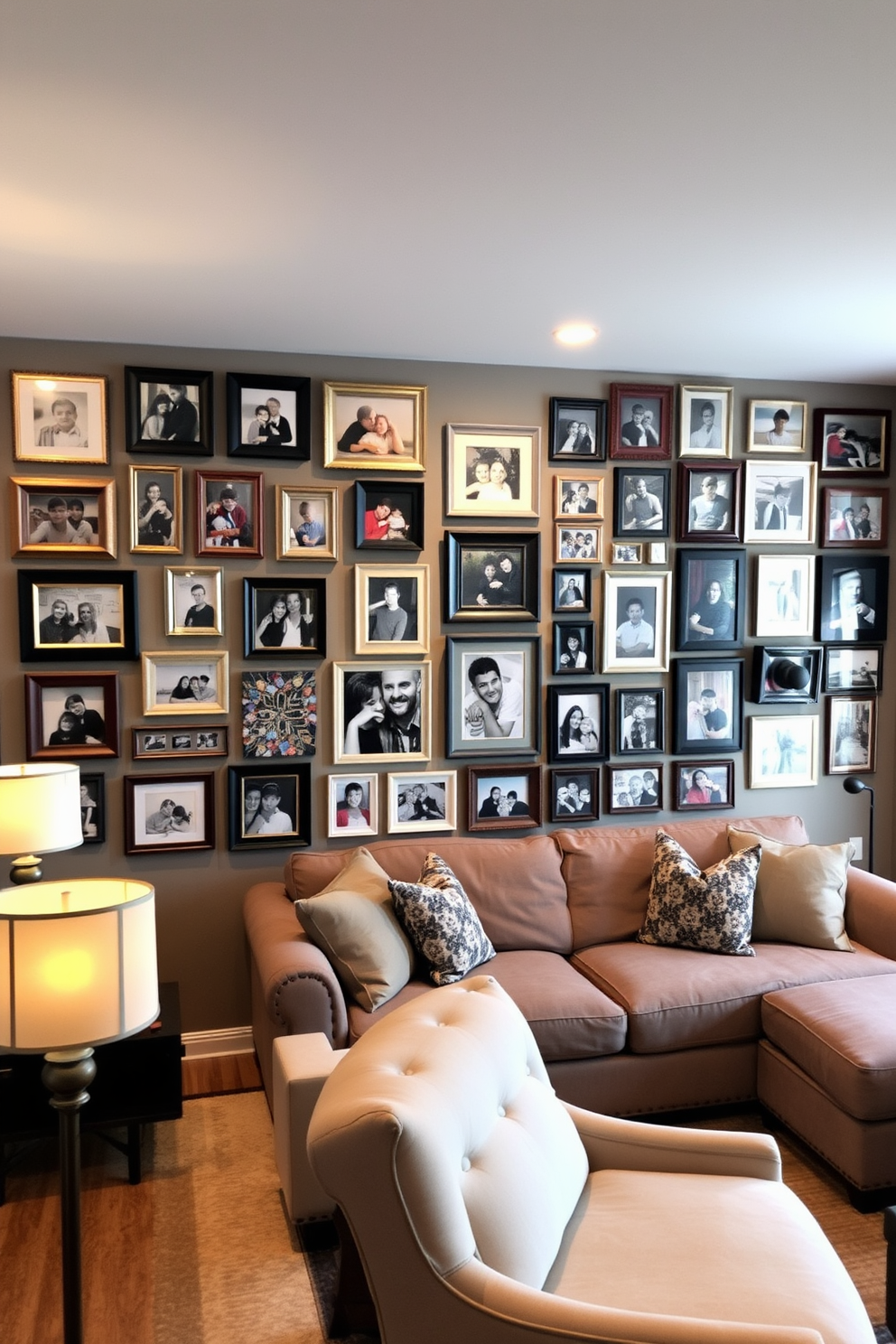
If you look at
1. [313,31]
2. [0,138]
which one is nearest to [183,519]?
[0,138]

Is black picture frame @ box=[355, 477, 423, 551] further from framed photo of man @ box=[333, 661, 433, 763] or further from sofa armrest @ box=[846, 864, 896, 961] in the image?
sofa armrest @ box=[846, 864, 896, 961]

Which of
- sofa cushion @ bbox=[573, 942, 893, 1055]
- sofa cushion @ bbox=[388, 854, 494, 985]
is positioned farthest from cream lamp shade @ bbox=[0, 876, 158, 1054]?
sofa cushion @ bbox=[573, 942, 893, 1055]

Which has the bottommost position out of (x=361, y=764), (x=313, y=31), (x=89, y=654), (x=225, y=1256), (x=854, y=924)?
(x=225, y=1256)

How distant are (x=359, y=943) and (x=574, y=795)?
1.38 m

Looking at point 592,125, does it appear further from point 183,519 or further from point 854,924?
point 854,924

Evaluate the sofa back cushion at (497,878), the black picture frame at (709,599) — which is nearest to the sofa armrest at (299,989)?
the sofa back cushion at (497,878)

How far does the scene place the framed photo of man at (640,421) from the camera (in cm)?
420

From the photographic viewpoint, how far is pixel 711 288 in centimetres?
313

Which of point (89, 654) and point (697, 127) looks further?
point (89, 654)

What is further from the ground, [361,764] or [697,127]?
[697,127]

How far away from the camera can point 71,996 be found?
67.9 inches

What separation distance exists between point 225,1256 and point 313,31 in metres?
2.82

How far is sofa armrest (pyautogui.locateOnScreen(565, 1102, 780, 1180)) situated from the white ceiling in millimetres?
2121

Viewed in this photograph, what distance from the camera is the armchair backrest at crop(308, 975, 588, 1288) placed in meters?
1.60
